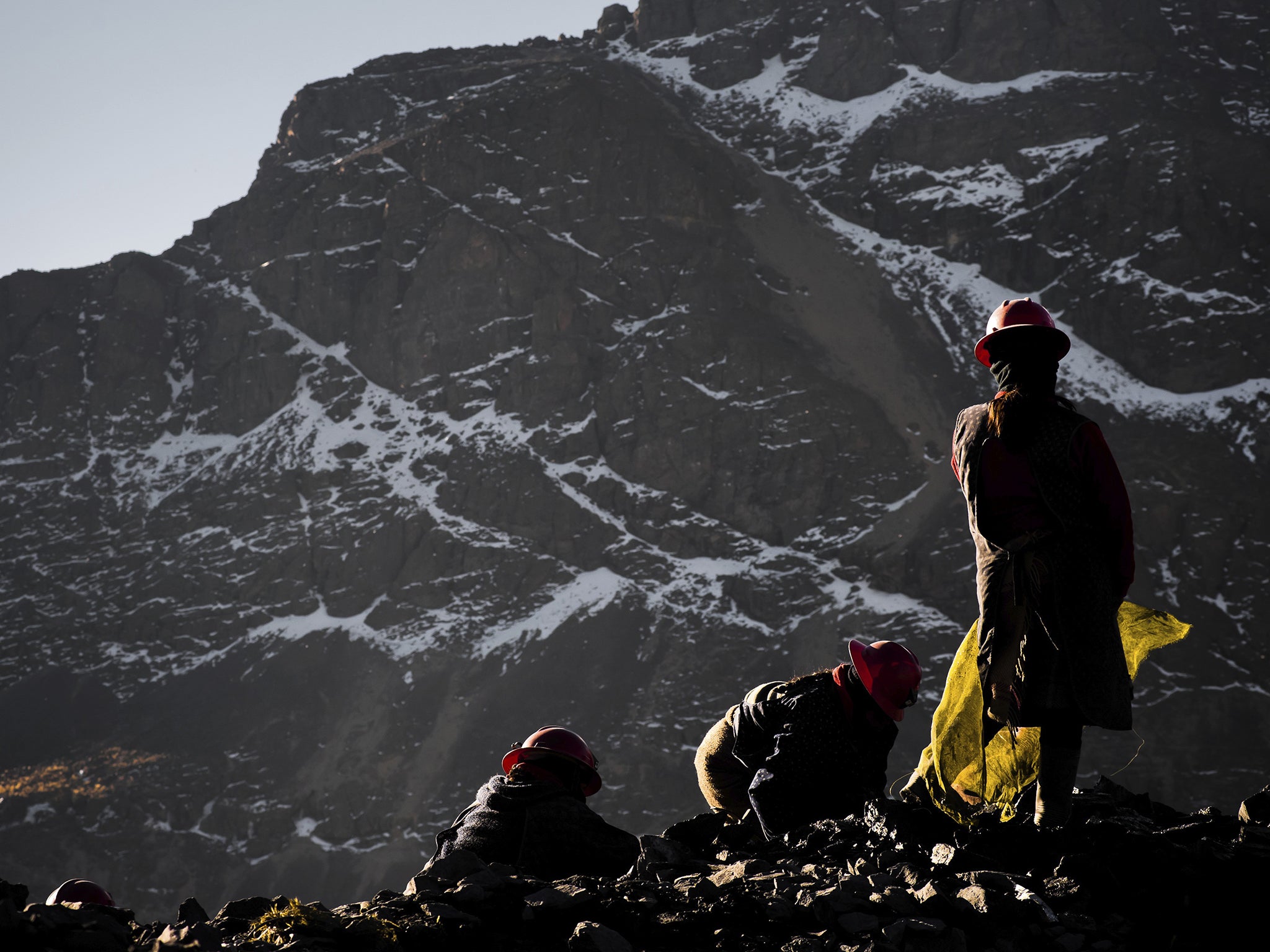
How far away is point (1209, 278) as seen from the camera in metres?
85.0

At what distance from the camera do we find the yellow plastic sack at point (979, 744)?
5004 millimetres

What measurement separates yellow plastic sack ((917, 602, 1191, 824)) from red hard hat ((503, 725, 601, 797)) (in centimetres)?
175

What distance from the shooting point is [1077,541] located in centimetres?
440

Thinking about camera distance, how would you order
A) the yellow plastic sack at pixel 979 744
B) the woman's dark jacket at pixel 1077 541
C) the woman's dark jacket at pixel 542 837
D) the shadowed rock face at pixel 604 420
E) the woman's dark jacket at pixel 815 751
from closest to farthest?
the woman's dark jacket at pixel 1077 541 < the yellow plastic sack at pixel 979 744 < the woman's dark jacket at pixel 542 837 < the woman's dark jacket at pixel 815 751 < the shadowed rock face at pixel 604 420

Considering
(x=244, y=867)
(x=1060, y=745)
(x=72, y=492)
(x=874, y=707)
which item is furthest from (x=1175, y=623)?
(x=72, y=492)

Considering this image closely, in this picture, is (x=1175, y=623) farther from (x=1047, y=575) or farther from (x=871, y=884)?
(x=871, y=884)

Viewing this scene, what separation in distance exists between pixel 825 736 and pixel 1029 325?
214 centimetres

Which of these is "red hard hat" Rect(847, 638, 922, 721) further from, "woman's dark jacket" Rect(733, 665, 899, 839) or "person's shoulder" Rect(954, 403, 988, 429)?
"person's shoulder" Rect(954, 403, 988, 429)

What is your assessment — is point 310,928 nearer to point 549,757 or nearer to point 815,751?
point 549,757

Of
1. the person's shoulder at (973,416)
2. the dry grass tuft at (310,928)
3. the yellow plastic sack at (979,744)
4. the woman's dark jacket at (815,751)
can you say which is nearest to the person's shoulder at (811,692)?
the woman's dark jacket at (815,751)

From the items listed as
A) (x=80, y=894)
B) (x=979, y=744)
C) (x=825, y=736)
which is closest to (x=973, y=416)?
(x=979, y=744)

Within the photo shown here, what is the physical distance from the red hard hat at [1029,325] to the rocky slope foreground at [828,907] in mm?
2024

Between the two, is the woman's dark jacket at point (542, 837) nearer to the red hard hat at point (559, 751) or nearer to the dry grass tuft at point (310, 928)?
the red hard hat at point (559, 751)

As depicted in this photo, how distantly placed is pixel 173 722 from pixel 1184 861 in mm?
82414
